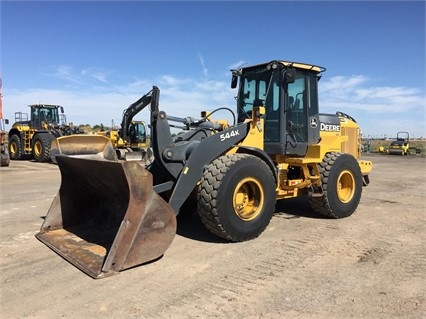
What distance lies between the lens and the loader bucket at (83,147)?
5.36 meters

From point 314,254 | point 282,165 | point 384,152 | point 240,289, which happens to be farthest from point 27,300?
point 384,152

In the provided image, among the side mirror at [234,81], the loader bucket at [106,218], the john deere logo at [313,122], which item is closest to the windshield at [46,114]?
the side mirror at [234,81]

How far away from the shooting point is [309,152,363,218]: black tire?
641 cm

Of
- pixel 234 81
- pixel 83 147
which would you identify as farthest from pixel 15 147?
pixel 83 147

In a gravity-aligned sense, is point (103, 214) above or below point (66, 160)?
below

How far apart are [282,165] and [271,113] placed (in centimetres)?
87

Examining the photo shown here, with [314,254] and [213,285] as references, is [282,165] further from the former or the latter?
[213,285]

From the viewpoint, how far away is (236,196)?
16.8 ft

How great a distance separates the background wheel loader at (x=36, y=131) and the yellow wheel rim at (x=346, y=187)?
15676 millimetres

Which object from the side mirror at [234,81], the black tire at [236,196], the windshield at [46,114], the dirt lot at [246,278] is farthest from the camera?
the windshield at [46,114]

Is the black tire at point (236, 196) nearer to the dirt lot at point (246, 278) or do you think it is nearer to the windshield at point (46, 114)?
the dirt lot at point (246, 278)

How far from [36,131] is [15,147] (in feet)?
5.95

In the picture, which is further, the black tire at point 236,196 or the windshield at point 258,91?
the windshield at point 258,91

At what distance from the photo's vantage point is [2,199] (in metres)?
8.35
